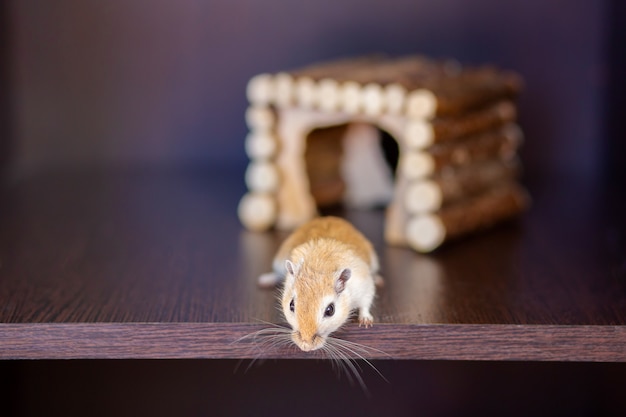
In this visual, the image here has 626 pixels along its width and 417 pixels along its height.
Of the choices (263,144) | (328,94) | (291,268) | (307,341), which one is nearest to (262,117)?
(263,144)

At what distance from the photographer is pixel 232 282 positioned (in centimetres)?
185

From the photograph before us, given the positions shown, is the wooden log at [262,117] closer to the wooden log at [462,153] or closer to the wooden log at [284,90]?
the wooden log at [284,90]

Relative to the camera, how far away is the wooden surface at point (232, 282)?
1.57 m

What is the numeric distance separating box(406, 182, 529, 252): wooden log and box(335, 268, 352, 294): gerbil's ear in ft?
1.75

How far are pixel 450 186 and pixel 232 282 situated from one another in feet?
1.92

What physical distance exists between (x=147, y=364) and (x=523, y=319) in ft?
3.54

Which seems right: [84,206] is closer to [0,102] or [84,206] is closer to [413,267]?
[0,102]

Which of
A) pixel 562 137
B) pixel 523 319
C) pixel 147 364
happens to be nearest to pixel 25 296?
pixel 147 364

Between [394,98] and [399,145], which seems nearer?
[394,98]

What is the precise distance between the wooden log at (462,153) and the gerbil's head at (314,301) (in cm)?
56

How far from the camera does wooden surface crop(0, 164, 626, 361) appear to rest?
5.14 feet

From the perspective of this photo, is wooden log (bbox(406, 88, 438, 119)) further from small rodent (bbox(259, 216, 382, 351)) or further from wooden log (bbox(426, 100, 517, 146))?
small rodent (bbox(259, 216, 382, 351))

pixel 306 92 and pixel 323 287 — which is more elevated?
pixel 306 92

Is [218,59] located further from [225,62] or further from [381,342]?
[381,342]
